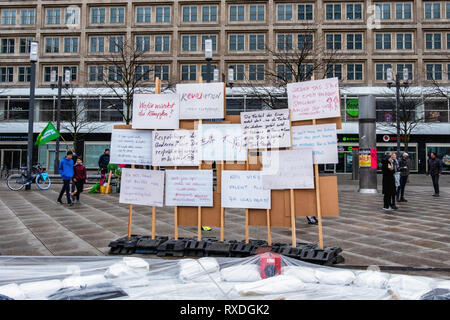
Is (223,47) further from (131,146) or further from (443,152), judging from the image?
(131,146)

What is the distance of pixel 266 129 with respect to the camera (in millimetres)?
4801

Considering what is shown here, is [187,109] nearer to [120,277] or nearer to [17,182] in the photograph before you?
[120,277]

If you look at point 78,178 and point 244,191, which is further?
point 78,178

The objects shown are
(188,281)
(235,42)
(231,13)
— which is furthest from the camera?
(231,13)

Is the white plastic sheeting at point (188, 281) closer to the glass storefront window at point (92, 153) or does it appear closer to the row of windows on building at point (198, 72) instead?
the row of windows on building at point (198, 72)

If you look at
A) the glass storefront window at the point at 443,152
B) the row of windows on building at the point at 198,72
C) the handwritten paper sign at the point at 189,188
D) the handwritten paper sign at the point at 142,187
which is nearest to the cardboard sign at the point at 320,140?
the handwritten paper sign at the point at 189,188

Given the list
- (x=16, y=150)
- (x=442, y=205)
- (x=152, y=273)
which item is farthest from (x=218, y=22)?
(x=152, y=273)

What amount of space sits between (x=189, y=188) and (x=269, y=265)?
Answer: 83.6 inches

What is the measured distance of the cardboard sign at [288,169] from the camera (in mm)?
4598

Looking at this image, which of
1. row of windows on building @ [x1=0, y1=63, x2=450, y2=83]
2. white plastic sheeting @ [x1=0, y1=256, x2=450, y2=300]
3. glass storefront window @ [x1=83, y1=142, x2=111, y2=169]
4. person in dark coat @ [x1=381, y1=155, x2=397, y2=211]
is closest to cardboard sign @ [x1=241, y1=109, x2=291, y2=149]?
white plastic sheeting @ [x1=0, y1=256, x2=450, y2=300]

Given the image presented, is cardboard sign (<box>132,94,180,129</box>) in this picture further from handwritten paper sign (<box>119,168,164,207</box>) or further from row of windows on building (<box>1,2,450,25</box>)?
row of windows on building (<box>1,2,450,25</box>)

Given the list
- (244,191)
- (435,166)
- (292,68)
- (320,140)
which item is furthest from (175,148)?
(292,68)

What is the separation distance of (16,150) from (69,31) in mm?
Result: 13251

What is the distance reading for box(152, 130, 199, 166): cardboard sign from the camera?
5109mm
